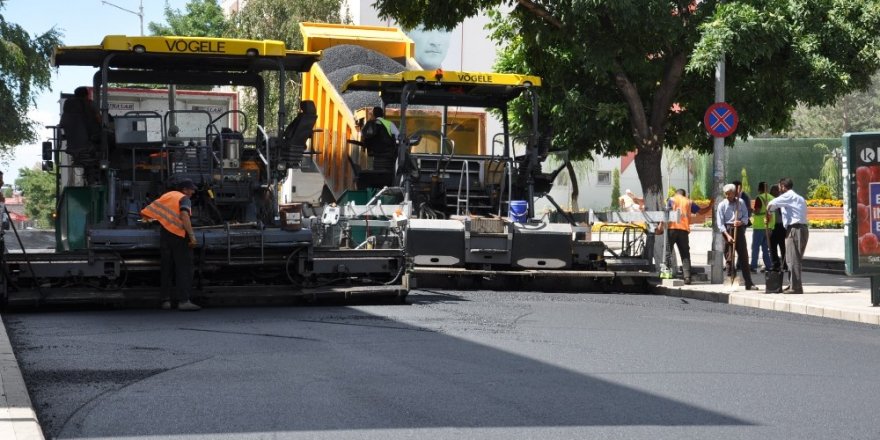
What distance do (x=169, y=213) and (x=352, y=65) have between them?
25.9 feet

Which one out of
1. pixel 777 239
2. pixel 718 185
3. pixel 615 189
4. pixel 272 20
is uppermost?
pixel 272 20

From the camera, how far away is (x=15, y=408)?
22.1ft

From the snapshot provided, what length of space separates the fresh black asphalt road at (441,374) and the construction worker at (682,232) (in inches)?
230

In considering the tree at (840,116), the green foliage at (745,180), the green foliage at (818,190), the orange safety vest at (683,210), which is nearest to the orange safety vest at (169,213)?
the orange safety vest at (683,210)

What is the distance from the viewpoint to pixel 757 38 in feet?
61.3

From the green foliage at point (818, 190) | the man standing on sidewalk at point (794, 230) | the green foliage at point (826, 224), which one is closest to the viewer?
the man standing on sidewalk at point (794, 230)

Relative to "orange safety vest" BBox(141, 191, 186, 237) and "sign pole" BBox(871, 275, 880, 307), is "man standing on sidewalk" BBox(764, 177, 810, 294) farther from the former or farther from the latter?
"orange safety vest" BBox(141, 191, 186, 237)

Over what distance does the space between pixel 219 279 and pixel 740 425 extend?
7781mm

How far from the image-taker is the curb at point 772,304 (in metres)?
14.4

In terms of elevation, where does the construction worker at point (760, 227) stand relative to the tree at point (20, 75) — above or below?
below

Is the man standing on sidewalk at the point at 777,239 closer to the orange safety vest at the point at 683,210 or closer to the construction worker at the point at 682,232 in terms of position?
the construction worker at the point at 682,232

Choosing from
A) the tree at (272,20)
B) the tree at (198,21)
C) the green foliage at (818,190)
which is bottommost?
the green foliage at (818,190)

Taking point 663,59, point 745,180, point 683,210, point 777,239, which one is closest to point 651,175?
point 683,210

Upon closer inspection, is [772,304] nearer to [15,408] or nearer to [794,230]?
[794,230]
